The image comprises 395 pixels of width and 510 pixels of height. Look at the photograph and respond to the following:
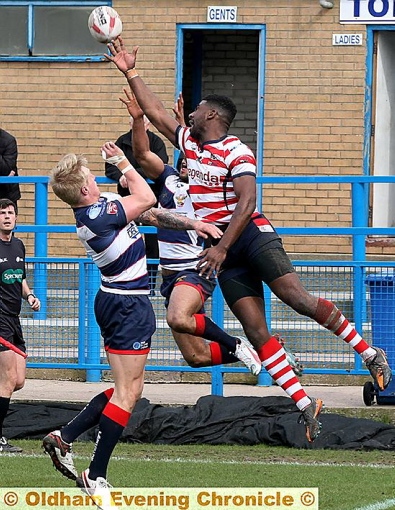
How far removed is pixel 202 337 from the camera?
9.73 metres

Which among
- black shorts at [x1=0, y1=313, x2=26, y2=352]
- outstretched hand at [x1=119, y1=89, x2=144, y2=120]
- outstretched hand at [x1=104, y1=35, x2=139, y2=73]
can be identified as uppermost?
outstretched hand at [x1=104, y1=35, x2=139, y2=73]

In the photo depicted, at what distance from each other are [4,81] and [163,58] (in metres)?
2.19

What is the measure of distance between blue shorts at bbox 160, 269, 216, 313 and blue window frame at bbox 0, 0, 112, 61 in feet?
23.1

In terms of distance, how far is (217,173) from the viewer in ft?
28.5

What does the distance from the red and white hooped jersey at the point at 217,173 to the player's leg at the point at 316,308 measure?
1.57 ft

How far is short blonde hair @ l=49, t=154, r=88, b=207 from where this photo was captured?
769 centimetres

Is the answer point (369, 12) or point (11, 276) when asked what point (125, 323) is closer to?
point (11, 276)

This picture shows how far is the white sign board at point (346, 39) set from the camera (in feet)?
52.5

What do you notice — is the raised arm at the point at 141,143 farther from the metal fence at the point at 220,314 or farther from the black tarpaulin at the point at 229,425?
the black tarpaulin at the point at 229,425

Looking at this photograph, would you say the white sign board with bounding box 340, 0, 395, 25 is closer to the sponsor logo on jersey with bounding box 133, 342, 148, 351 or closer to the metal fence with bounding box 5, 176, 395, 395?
the metal fence with bounding box 5, 176, 395, 395

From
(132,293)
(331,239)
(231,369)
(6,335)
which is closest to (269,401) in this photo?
(231,369)

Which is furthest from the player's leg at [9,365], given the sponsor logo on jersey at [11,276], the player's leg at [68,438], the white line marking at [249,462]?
the player's leg at [68,438]

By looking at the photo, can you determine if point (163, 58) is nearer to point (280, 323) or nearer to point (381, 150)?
point (381, 150)

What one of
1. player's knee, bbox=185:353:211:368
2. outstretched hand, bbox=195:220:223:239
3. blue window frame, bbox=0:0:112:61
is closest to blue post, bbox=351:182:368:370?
player's knee, bbox=185:353:211:368
